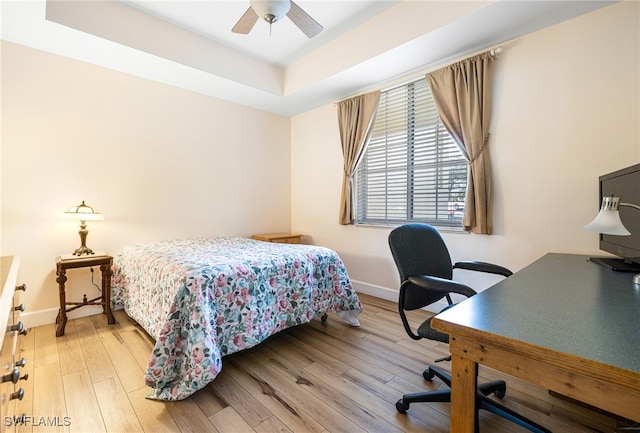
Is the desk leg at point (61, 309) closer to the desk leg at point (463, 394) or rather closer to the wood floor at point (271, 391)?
the wood floor at point (271, 391)

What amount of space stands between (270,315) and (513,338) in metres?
1.67

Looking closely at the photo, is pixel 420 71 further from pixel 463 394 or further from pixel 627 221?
pixel 463 394

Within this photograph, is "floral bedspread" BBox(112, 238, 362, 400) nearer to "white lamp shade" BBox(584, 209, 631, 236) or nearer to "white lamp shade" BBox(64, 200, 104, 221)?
"white lamp shade" BBox(64, 200, 104, 221)

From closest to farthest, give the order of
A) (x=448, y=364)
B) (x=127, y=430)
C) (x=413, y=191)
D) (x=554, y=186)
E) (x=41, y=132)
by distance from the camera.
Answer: (x=127, y=430) < (x=448, y=364) < (x=554, y=186) < (x=41, y=132) < (x=413, y=191)

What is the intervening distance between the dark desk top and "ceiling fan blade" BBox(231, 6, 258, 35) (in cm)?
222

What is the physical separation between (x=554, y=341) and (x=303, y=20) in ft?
7.56

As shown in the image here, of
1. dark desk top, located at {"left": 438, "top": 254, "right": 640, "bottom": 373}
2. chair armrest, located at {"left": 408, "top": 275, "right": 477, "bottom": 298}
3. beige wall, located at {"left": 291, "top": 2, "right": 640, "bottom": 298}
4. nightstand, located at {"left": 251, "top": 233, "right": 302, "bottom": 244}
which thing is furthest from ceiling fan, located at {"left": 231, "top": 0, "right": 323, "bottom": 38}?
nightstand, located at {"left": 251, "top": 233, "right": 302, "bottom": 244}

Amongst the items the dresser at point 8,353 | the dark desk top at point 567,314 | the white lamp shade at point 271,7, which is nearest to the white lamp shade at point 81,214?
the dresser at point 8,353

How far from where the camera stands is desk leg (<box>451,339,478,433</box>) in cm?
86

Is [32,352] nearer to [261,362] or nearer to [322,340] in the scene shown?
[261,362]

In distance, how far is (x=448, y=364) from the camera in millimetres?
1981

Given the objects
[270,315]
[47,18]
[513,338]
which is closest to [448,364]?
[270,315]

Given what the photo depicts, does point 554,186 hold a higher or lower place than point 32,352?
higher

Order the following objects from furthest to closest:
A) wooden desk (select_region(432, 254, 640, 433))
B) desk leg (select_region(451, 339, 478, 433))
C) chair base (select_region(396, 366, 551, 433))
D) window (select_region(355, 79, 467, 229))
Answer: window (select_region(355, 79, 467, 229)) < chair base (select_region(396, 366, 551, 433)) < desk leg (select_region(451, 339, 478, 433)) < wooden desk (select_region(432, 254, 640, 433))
